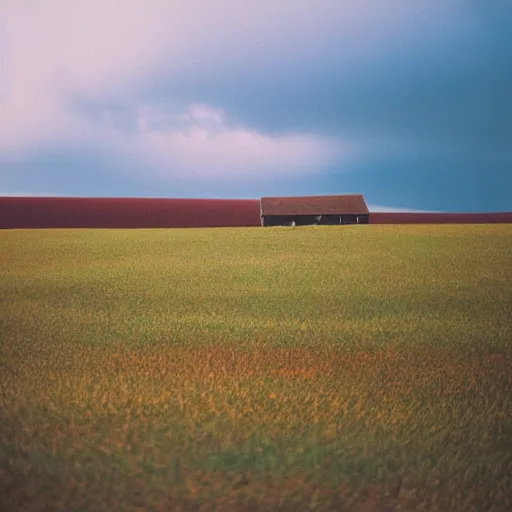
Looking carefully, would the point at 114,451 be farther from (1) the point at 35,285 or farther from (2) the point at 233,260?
(2) the point at 233,260

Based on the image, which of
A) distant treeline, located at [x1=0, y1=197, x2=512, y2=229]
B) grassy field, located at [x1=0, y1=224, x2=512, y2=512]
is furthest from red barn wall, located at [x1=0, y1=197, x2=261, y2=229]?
grassy field, located at [x1=0, y1=224, x2=512, y2=512]

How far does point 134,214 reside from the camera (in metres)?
39.1

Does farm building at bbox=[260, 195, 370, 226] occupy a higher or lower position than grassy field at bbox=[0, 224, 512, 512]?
higher

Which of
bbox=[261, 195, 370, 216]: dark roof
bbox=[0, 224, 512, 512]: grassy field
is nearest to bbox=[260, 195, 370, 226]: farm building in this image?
bbox=[261, 195, 370, 216]: dark roof

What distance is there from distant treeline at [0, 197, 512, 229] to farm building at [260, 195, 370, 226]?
118 centimetres

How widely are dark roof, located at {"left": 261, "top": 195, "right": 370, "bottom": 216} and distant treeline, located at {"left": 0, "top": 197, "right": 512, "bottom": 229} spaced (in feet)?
4.19

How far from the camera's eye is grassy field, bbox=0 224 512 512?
11.2 feet

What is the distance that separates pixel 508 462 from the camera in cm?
374

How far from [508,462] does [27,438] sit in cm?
320

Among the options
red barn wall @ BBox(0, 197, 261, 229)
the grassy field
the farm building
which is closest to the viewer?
the grassy field


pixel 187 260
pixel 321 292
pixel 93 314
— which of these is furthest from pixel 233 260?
pixel 93 314

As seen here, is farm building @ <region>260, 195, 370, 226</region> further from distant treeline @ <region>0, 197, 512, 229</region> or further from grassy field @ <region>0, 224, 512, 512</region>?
grassy field @ <region>0, 224, 512, 512</region>

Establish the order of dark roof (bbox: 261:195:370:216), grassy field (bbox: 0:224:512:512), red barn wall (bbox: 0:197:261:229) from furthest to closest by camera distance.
→ dark roof (bbox: 261:195:370:216) → red barn wall (bbox: 0:197:261:229) → grassy field (bbox: 0:224:512:512)

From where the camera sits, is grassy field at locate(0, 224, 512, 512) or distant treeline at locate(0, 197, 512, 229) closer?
grassy field at locate(0, 224, 512, 512)
